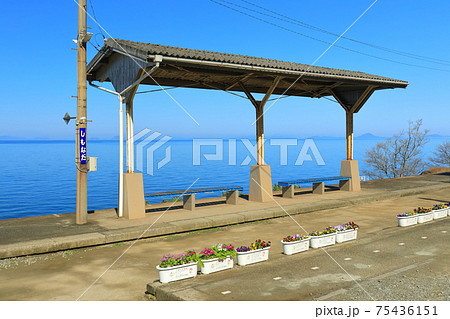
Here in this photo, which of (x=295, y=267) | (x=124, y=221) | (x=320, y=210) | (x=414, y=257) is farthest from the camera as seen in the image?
(x=320, y=210)

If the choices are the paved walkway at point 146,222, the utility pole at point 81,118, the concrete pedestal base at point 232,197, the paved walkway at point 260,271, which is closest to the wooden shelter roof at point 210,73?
the utility pole at point 81,118

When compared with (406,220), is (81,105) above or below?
above

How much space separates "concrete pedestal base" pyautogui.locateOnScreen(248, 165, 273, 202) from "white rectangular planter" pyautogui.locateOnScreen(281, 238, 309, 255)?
642 cm

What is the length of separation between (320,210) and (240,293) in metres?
9.02

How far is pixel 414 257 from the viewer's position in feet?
26.3

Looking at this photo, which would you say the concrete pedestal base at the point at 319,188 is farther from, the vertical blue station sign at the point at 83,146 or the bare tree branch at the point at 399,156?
the bare tree branch at the point at 399,156

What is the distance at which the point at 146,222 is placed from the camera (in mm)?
11383

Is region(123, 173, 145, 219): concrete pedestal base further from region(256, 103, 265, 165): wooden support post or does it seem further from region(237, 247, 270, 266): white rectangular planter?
region(237, 247, 270, 266): white rectangular planter

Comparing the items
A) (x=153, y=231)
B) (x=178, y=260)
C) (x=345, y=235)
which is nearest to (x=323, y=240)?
(x=345, y=235)

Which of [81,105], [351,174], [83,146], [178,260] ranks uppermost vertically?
[81,105]

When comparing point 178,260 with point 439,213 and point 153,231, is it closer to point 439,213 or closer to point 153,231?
point 153,231

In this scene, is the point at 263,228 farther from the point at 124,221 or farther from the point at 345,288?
the point at 345,288

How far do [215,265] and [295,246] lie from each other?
6.63ft

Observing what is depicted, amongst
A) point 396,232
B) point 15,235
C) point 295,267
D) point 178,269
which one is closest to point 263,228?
point 396,232
